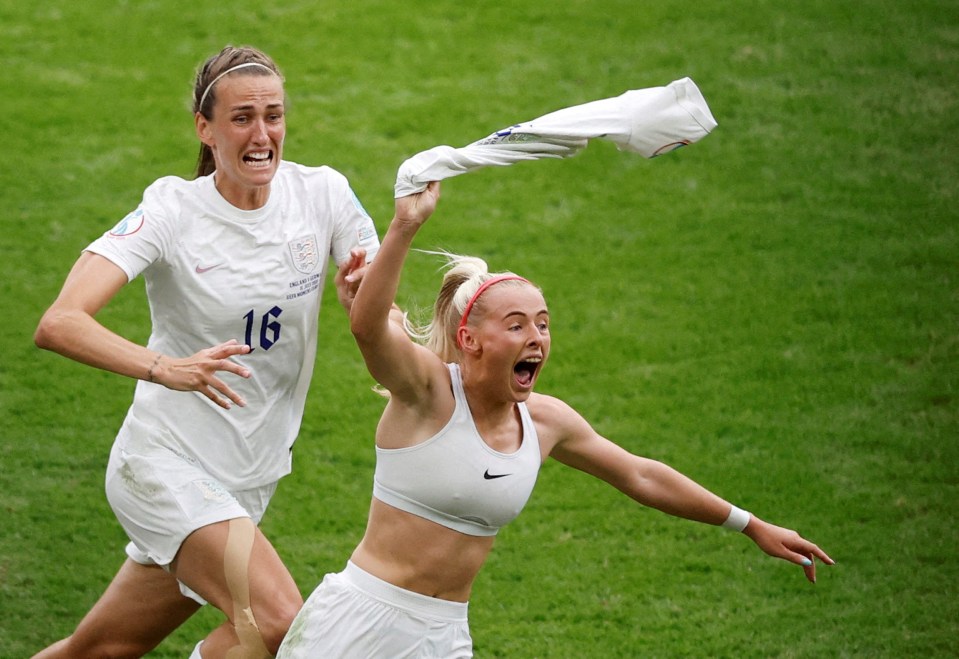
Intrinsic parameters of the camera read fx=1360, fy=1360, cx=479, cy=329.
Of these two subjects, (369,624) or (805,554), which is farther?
(805,554)

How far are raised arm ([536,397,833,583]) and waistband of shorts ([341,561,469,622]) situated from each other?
0.66 m

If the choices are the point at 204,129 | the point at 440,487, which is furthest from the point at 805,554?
the point at 204,129

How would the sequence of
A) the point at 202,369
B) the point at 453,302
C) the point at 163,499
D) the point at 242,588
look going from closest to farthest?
1. the point at 202,369
2. the point at 453,302
3. the point at 242,588
4. the point at 163,499

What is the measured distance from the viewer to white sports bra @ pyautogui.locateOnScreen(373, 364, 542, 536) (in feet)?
13.4

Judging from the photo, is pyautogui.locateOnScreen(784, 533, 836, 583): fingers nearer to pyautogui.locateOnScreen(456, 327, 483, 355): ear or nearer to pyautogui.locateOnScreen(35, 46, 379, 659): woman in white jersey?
pyautogui.locateOnScreen(456, 327, 483, 355): ear

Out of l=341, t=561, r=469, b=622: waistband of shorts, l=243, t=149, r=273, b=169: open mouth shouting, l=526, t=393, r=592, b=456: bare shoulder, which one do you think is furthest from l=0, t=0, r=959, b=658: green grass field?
l=243, t=149, r=273, b=169: open mouth shouting

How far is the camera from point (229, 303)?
4.68 metres

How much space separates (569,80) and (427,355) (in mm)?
6730

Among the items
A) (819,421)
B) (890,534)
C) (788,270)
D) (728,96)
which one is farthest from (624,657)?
(728,96)

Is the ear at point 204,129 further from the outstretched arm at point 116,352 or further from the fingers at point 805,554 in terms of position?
the fingers at point 805,554

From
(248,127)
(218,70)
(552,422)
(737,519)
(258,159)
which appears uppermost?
(218,70)

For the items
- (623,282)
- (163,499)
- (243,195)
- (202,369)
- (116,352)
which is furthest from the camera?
(623,282)

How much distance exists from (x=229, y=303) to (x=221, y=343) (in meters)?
0.14

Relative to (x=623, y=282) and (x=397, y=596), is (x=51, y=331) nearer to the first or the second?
(x=397, y=596)
